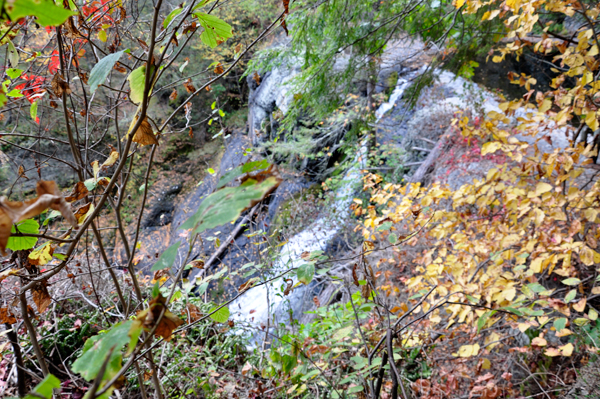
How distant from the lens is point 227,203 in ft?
1.11

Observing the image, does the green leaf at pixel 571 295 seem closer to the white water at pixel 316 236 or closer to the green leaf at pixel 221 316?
the green leaf at pixel 221 316

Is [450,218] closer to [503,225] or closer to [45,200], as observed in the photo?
[503,225]

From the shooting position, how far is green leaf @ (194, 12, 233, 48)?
646 mm

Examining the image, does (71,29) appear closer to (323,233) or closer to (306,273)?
(306,273)

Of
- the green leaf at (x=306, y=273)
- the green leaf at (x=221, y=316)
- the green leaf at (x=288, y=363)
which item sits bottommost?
the green leaf at (x=288, y=363)

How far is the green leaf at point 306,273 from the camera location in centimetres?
83

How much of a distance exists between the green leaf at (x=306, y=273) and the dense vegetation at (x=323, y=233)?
0.27 ft

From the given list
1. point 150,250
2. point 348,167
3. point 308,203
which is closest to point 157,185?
point 150,250

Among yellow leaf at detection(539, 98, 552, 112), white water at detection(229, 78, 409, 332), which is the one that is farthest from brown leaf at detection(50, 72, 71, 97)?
white water at detection(229, 78, 409, 332)

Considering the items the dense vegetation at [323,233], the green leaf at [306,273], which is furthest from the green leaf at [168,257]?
the green leaf at [306,273]

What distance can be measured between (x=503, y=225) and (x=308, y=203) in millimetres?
3781

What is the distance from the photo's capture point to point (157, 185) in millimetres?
9664

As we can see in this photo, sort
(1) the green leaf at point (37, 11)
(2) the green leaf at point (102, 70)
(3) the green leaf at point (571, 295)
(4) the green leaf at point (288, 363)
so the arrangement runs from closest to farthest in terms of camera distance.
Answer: (1) the green leaf at point (37, 11) → (2) the green leaf at point (102, 70) → (4) the green leaf at point (288, 363) → (3) the green leaf at point (571, 295)

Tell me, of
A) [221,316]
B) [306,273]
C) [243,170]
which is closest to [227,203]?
[243,170]
